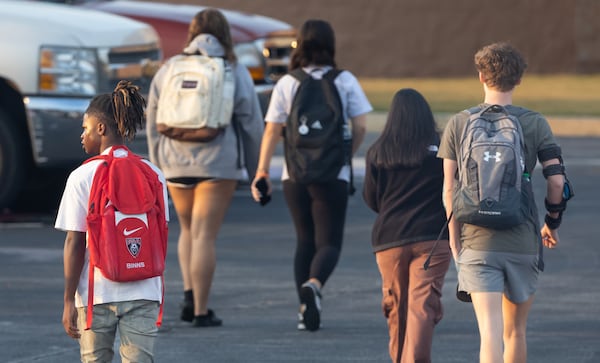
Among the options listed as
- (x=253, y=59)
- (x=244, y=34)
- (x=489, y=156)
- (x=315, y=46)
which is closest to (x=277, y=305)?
(x=315, y=46)

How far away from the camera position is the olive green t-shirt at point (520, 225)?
5699mm

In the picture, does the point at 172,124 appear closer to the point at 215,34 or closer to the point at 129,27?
the point at 215,34

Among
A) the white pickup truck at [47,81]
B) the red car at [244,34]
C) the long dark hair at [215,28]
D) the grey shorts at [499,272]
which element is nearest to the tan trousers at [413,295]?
the grey shorts at [499,272]

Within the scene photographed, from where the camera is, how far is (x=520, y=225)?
570cm

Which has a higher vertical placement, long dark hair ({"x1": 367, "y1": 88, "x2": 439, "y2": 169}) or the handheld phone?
long dark hair ({"x1": 367, "y1": 88, "x2": 439, "y2": 169})

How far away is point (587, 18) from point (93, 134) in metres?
22.6

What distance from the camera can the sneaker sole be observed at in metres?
7.83

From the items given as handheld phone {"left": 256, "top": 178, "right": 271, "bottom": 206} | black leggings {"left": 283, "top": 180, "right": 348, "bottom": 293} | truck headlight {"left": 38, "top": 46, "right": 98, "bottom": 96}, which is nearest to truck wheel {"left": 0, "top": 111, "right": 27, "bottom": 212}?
truck headlight {"left": 38, "top": 46, "right": 98, "bottom": 96}

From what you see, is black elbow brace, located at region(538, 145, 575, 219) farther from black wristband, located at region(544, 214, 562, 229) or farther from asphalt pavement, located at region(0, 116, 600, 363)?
asphalt pavement, located at region(0, 116, 600, 363)

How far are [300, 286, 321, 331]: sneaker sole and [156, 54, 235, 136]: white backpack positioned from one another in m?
1.04

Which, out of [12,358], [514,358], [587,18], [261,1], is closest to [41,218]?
[12,358]

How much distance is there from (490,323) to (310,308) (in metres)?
2.22

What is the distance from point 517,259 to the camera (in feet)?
18.7

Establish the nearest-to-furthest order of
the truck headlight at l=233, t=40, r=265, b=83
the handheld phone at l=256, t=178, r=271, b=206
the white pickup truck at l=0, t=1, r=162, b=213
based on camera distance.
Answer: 1. the handheld phone at l=256, t=178, r=271, b=206
2. the white pickup truck at l=0, t=1, r=162, b=213
3. the truck headlight at l=233, t=40, r=265, b=83
